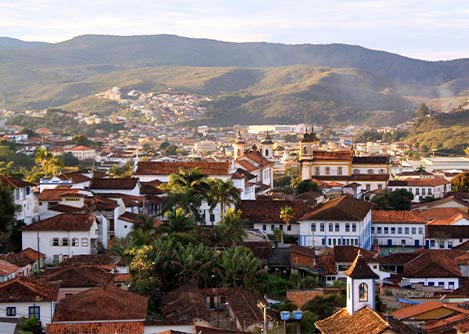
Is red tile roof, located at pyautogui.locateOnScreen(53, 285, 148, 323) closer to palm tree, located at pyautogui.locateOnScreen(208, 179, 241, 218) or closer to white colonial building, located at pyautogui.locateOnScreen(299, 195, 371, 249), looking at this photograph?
palm tree, located at pyautogui.locateOnScreen(208, 179, 241, 218)

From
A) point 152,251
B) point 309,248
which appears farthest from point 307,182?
point 152,251

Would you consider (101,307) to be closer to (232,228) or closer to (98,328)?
(98,328)

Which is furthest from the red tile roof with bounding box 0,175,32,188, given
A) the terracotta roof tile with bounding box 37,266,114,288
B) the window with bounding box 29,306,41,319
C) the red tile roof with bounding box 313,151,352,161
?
the red tile roof with bounding box 313,151,352,161

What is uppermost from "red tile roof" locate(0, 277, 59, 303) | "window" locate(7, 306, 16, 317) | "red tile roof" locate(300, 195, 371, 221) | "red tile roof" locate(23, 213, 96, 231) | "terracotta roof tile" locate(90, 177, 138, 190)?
"terracotta roof tile" locate(90, 177, 138, 190)

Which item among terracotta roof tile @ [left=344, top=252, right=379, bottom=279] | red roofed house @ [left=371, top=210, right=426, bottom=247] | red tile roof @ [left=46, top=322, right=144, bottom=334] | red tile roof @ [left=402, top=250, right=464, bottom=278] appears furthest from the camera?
red roofed house @ [left=371, top=210, right=426, bottom=247]

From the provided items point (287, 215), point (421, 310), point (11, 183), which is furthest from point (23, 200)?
point (421, 310)

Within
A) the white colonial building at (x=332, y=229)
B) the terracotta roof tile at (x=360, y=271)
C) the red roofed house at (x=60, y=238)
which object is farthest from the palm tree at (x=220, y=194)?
the terracotta roof tile at (x=360, y=271)

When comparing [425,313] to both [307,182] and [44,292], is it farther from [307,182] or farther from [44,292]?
[307,182]
